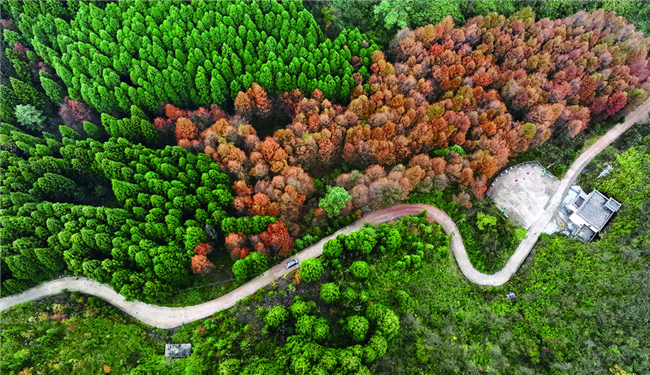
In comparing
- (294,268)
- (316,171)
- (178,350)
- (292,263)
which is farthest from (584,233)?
(178,350)

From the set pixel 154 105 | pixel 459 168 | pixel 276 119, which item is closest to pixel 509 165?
pixel 459 168

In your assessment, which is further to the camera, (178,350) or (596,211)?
(596,211)

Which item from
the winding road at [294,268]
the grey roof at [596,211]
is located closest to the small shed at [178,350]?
the winding road at [294,268]

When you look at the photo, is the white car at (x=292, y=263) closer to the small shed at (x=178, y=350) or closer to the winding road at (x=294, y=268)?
the winding road at (x=294, y=268)

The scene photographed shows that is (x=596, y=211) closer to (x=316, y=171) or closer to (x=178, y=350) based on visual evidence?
(x=316, y=171)

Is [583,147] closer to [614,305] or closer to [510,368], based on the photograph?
[614,305]
